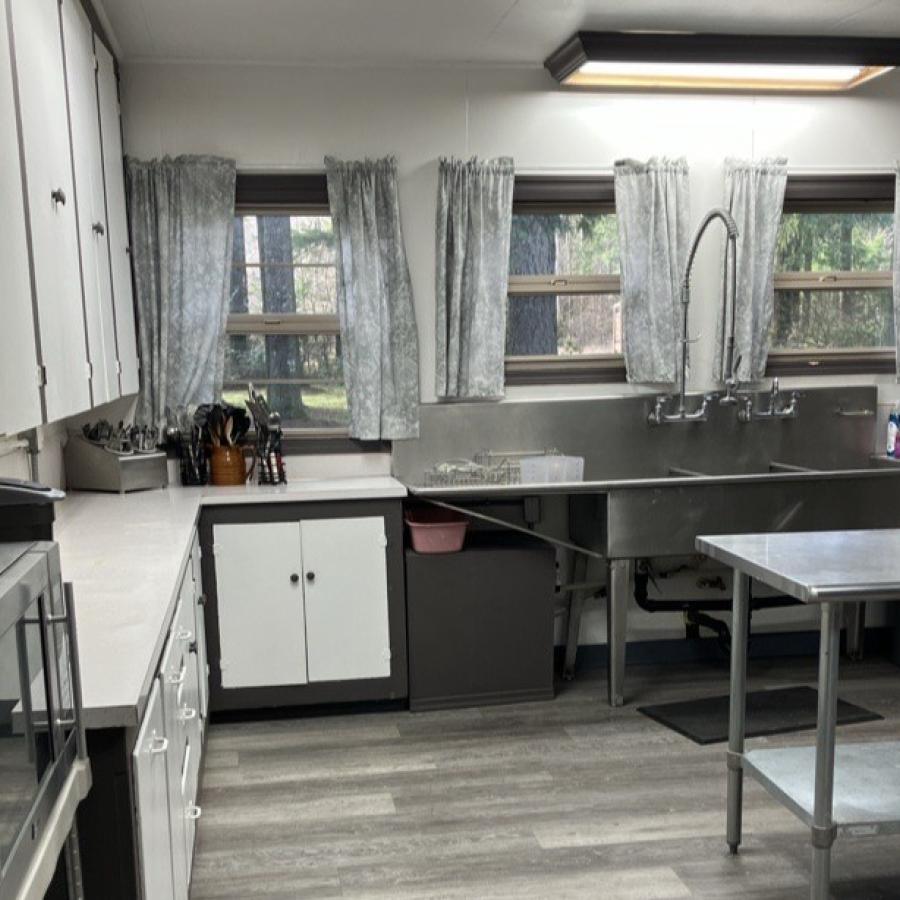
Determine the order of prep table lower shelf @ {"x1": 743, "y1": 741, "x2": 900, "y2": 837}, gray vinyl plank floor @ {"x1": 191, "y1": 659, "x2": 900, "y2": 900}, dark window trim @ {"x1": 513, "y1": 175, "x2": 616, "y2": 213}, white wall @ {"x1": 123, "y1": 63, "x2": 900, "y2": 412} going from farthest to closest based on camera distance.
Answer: dark window trim @ {"x1": 513, "y1": 175, "x2": 616, "y2": 213}, white wall @ {"x1": 123, "y1": 63, "x2": 900, "y2": 412}, gray vinyl plank floor @ {"x1": 191, "y1": 659, "x2": 900, "y2": 900}, prep table lower shelf @ {"x1": 743, "y1": 741, "x2": 900, "y2": 837}

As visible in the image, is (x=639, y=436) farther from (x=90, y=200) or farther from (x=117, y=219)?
(x=90, y=200)

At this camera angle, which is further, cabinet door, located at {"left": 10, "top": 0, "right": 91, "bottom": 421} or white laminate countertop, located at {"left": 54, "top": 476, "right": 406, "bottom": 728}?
cabinet door, located at {"left": 10, "top": 0, "right": 91, "bottom": 421}

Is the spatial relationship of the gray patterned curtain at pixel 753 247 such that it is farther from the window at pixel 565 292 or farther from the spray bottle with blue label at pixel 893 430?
the spray bottle with blue label at pixel 893 430

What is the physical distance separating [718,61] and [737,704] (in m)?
2.37

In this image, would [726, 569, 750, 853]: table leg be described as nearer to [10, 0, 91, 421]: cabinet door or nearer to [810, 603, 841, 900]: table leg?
[810, 603, 841, 900]: table leg

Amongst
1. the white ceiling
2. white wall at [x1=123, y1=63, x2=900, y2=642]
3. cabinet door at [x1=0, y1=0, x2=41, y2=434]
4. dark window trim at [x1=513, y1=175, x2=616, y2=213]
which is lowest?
cabinet door at [x1=0, y1=0, x2=41, y2=434]

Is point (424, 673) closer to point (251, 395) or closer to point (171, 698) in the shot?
point (251, 395)

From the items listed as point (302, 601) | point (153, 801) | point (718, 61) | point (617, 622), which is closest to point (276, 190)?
point (302, 601)

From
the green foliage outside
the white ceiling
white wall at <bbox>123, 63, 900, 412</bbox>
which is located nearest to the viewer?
the white ceiling

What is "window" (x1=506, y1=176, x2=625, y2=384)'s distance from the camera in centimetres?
399

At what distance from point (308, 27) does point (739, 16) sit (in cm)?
154

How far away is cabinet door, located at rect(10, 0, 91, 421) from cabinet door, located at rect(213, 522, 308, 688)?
996 millimetres

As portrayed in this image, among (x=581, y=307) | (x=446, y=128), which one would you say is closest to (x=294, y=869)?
(x=581, y=307)

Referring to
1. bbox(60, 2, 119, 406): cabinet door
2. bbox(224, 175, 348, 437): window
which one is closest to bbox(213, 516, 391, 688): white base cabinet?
bbox(224, 175, 348, 437): window
